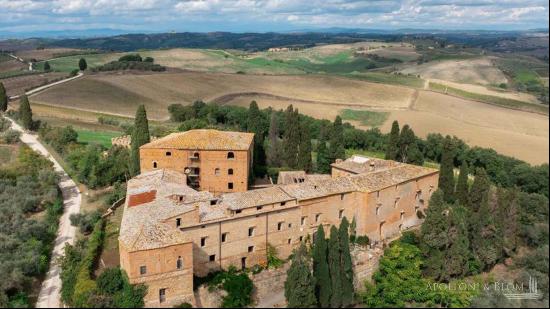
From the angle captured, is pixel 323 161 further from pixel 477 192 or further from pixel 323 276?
pixel 323 276

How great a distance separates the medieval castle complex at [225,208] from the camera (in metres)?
25.0

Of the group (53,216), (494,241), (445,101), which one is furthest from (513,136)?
(53,216)

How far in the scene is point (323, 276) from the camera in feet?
86.9

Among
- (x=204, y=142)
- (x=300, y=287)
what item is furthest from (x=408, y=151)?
(x=300, y=287)

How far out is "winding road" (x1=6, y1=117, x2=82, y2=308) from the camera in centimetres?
2705

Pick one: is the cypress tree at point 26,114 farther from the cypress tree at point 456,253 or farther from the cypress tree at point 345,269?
the cypress tree at point 456,253

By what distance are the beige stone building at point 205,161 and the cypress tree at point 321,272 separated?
11437 mm

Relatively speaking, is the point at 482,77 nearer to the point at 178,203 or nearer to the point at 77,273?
the point at 178,203

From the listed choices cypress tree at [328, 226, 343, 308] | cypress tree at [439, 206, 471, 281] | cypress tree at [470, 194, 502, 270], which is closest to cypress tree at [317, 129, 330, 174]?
cypress tree at [439, 206, 471, 281]

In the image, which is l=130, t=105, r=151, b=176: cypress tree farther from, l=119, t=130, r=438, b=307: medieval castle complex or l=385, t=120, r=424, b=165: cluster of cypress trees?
l=385, t=120, r=424, b=165: cluster of cypress trees

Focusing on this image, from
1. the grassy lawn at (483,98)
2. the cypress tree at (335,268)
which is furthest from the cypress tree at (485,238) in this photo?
the grassy lawn at (483,98)

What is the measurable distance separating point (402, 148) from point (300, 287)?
28516 millimetres

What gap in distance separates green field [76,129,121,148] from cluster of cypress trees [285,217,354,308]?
3387 centimetres

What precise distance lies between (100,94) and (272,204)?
5699 cm
